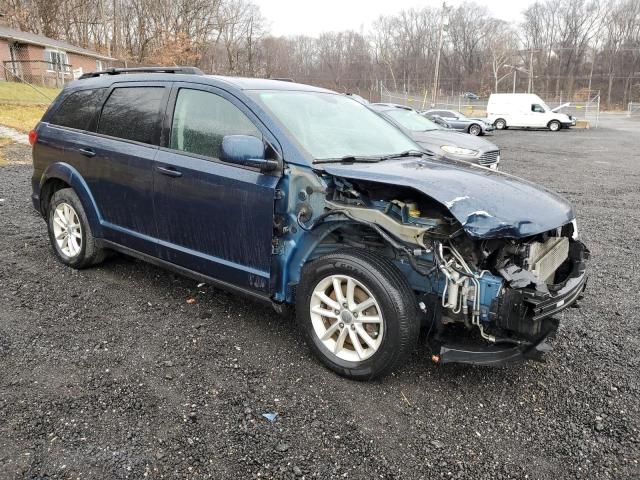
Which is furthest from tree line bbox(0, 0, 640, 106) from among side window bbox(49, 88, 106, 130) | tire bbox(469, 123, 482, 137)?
side window bbox(49, 88, 106, 130)

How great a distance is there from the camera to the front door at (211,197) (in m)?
3.33

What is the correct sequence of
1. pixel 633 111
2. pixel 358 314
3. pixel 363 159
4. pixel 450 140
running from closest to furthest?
pixel 358 314 → pixel 363 159 → pixel 450 140 → pixel 633 111

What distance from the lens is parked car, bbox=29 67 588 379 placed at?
110 inches

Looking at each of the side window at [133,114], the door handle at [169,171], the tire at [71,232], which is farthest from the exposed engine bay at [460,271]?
the tire at [71,232]

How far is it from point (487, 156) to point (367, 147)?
656 cm

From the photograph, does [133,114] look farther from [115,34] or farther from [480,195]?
[115,34]

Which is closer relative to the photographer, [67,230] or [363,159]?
[363,159]

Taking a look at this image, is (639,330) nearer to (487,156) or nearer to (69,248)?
(69,248)

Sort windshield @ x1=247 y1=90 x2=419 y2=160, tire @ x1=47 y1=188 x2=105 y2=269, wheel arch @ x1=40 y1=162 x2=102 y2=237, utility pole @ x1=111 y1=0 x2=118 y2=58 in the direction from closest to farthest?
windshield @ x1=247 y1=90 x2=419 y2=160 < wheel arch @ x1=40 y1=162 x2=102 y2=237 < tire @ x1=47 y1=188 x2=105 y2=269 < utility pole @ x1=111 y1=0 x2=118 y2=58

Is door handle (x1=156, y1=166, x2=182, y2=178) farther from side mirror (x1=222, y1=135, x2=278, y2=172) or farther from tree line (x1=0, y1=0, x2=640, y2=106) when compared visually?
tree line (x1=0, y1=0, x2=640, y2=106)

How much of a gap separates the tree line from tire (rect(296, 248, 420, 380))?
48.0 metres

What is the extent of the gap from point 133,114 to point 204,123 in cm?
84

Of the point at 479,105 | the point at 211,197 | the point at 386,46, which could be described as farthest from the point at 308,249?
the point at 386,46

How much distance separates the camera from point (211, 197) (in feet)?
11.5
